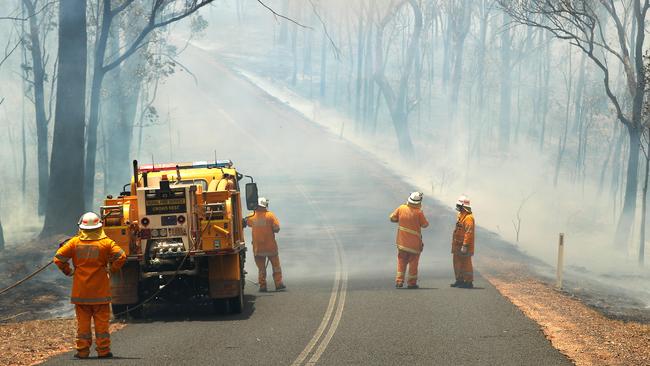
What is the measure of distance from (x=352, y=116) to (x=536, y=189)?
29968 millimetres

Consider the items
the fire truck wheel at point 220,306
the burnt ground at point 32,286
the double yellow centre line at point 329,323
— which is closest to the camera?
the double yellow centre line at point 329,323

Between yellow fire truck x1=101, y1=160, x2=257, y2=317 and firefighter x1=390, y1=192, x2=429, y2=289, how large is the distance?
430 centimetres

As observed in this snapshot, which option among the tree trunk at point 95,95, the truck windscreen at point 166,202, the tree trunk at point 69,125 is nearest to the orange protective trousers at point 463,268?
the truck windscreen at point 166,202

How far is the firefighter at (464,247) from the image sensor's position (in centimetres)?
1711

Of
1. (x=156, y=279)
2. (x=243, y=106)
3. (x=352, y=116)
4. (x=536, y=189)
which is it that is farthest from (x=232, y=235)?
(x=352, y=116)

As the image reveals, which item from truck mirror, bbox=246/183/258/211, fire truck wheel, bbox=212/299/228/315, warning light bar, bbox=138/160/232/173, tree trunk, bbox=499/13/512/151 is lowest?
fire truck wheel, bbox=212/299/228/315

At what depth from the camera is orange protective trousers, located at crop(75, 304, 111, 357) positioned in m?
10.4

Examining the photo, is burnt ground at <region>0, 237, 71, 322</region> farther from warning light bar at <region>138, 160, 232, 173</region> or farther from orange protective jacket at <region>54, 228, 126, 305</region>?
orange protective jacket at <region>54, 228, 126, 305</region>

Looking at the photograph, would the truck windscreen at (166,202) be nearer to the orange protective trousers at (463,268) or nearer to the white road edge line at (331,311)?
the white road edge line at (331,311)

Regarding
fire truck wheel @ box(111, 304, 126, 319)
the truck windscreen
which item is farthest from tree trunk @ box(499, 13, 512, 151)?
the truck windscreen

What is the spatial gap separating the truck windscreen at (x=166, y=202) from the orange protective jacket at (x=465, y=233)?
6224 millimetres

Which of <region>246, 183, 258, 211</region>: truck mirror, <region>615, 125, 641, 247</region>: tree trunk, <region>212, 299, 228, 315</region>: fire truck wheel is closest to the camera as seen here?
<region>212, 299, 228, 315</region>: fire truck wheel

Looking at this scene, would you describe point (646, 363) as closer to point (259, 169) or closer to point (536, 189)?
point (259, 169)

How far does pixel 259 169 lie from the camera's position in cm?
4759
